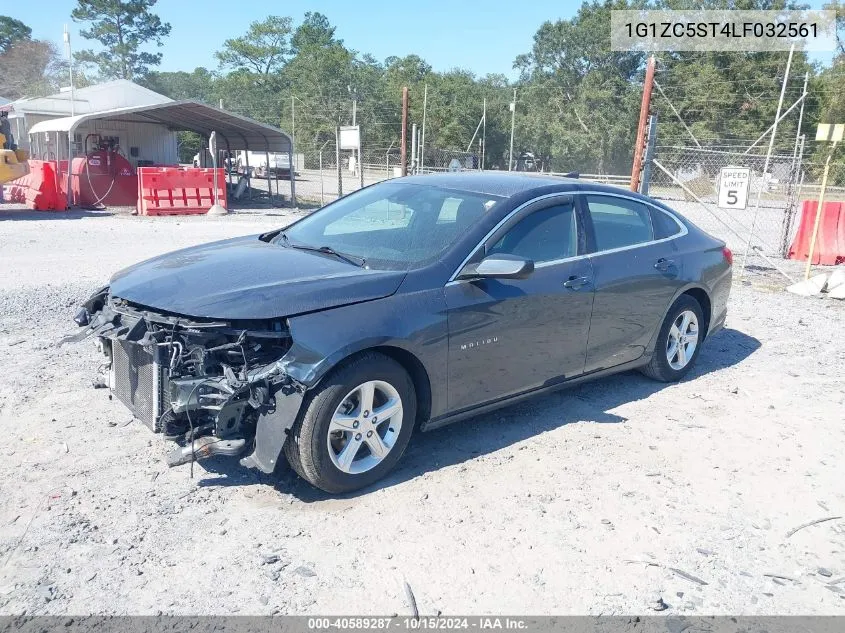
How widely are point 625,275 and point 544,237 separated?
2.77ft

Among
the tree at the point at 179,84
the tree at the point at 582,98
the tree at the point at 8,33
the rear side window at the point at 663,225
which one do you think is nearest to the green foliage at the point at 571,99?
the tree at the point at 582,98

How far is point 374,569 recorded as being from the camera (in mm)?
3268

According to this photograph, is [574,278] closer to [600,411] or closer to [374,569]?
[600,411]

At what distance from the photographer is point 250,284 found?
3.85 metres

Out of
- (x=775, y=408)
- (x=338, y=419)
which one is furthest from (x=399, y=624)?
(x=775, y=408)

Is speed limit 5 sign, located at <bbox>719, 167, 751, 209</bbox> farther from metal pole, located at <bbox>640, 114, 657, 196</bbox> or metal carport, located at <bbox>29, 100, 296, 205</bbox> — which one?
metal carport, located at <bbox>29, 100, 296, 205</bbox>

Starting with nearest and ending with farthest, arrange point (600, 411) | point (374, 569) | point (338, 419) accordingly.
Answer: point (374, 569)
point (338, 419)
point (600, 411)

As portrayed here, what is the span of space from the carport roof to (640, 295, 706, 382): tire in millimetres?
17986

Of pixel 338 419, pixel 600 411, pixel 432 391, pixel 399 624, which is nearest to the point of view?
pixel 399 624

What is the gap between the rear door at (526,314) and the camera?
424 centimetres

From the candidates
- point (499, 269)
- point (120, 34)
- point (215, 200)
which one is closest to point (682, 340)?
point (499, 269)

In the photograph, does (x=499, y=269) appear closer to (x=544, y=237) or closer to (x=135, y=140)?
(x=544, y=237)

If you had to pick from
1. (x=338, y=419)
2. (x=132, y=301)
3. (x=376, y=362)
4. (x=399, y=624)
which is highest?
(x=132, y=301)

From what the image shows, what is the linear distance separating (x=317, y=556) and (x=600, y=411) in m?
2.76
